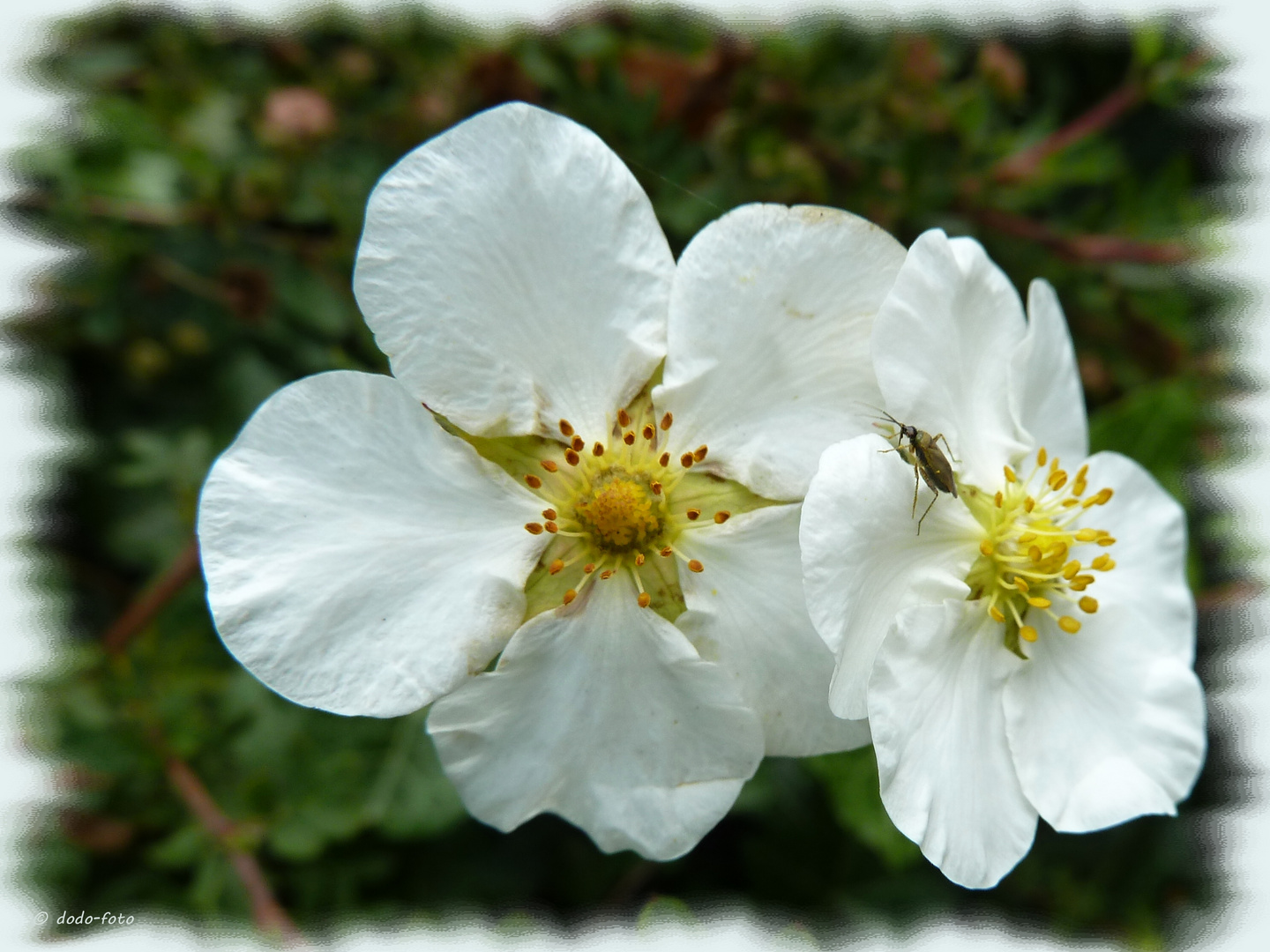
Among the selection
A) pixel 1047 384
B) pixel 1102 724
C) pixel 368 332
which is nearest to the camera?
pixel 1102 724

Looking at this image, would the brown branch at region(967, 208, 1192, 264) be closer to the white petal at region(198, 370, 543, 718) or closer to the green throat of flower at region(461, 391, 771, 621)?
the green throat of flower at region(461, 391, 771, 621)

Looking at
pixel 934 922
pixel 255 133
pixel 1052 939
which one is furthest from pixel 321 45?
pixel 1052 939

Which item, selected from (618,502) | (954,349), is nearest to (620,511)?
(618,502)

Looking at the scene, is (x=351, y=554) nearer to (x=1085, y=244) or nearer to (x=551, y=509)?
(x=551, y=509)

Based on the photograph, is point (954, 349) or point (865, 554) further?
point (954, 349)

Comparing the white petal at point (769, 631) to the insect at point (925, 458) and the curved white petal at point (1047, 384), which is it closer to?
the insect at point (925, 458)

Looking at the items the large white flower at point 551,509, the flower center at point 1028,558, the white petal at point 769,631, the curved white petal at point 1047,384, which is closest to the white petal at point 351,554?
the large white flower at point 551,509

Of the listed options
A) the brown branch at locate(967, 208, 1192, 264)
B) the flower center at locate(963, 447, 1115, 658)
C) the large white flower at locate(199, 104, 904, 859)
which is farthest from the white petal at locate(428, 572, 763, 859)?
the brown branch at locate(967, 208, 1192, 264)
